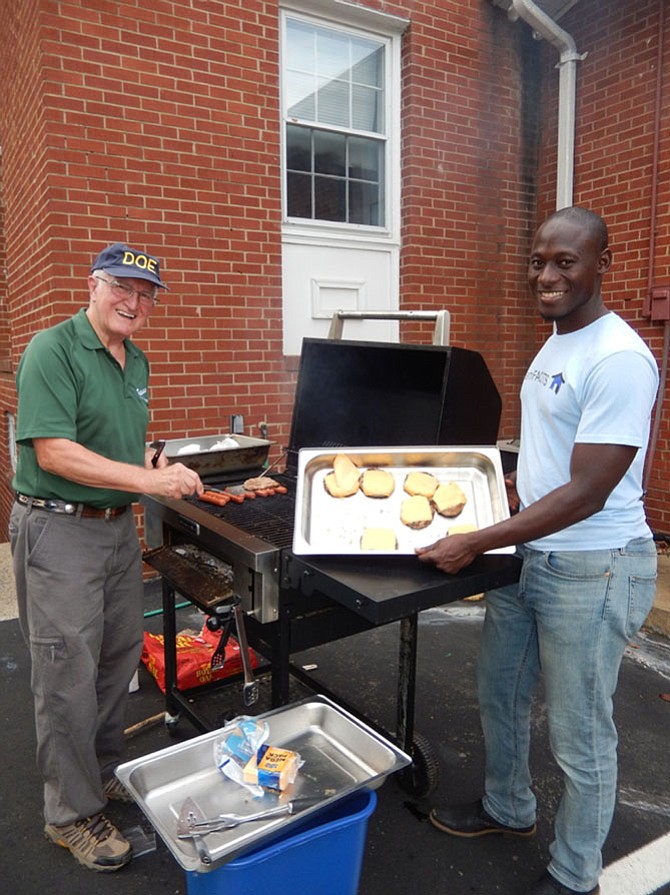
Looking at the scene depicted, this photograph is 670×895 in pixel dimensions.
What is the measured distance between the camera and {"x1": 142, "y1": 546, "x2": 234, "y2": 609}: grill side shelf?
239cm

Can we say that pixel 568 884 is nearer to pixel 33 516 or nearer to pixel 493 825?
pixel 493 825

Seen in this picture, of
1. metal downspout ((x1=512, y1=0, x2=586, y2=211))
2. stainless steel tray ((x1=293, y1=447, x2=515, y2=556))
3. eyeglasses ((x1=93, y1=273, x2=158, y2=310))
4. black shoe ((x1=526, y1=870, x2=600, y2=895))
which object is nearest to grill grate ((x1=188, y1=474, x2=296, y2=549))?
stainless steel tray ((x1=293, y1=447, x2=515, y2=556))

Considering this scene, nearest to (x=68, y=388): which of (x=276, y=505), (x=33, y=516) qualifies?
(x=33, y=516)

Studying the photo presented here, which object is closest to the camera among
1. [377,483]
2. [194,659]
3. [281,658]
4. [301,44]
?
[377,483]

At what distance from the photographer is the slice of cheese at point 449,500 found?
217 centimetres

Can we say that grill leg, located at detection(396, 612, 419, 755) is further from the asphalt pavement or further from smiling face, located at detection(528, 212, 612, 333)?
smiling face, located at detection(528, 212, 612, 333)

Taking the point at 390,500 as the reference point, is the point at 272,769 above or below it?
below

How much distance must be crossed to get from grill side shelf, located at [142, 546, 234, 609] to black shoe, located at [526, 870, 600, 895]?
4.49ft

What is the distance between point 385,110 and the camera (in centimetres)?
582

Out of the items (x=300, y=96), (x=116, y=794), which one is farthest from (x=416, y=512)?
(x=300, y=96)

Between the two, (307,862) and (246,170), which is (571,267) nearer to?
(307,862)

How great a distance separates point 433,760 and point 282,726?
110cm

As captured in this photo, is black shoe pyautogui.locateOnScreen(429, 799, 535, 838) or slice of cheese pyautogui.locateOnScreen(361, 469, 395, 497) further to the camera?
black shoe pyautogui.locateOnScreen(429, 799, 535, 838)

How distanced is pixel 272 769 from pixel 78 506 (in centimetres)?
116
